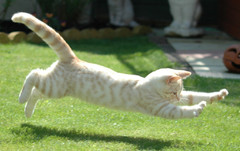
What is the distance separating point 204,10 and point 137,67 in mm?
6302

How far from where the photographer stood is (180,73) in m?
3.70

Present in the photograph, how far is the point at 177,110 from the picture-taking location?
11.6ft

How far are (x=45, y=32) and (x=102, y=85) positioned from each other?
2.61 feet

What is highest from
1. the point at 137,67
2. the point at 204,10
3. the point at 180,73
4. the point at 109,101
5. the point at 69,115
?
the point at 180,73

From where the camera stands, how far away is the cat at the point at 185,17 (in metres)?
9.83

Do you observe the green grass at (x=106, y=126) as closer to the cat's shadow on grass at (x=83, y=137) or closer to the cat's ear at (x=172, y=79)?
the cat's shadow on grass at (x=83, y=137)

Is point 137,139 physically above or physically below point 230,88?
above

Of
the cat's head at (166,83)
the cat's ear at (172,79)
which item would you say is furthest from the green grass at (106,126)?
the cat's ear at (172,79)

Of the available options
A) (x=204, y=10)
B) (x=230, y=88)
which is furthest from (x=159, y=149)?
(x=204, y=10)

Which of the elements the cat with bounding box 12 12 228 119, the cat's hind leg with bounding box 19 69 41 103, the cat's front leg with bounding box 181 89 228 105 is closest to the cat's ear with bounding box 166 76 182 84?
the cat with bounding box 12 12 228 119

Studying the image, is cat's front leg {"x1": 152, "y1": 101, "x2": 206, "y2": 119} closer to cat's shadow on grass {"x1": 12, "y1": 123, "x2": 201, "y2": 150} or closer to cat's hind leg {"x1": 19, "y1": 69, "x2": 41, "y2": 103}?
cat's shadow on grass {"x1": 12, "y1": 123, "x2": 201, "y2": 150}

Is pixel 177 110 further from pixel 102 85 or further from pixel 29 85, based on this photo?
pixel 29 85

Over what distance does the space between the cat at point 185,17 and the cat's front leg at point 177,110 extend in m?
6.65

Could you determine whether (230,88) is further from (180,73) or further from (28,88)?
(28,88)
